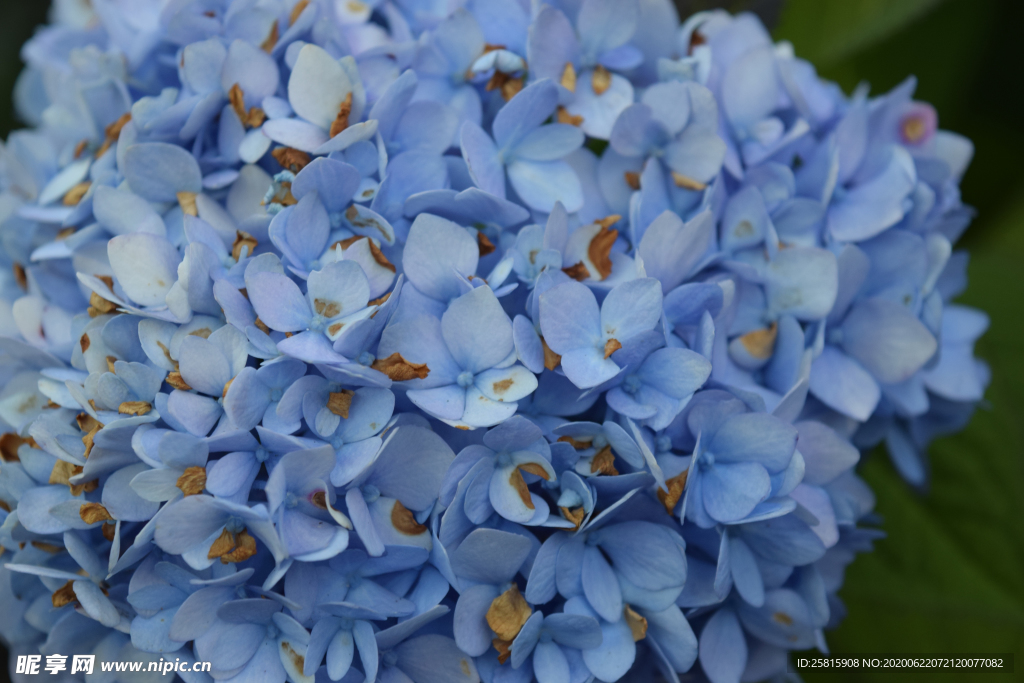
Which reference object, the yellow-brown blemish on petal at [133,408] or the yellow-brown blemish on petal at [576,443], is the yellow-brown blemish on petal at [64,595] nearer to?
the yellow-brown blemish on petal at [133,408]

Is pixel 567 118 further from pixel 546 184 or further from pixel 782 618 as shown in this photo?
pixel 782 618

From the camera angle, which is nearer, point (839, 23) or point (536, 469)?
point (536, 469)

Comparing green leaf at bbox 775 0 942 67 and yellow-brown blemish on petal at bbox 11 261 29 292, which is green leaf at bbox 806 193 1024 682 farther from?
yellow-brown blemish on petal at bbox 11 261 29 292

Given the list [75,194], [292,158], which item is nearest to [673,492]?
[292,158]

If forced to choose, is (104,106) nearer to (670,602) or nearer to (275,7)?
(275,7)

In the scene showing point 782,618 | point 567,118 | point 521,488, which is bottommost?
point 782,618

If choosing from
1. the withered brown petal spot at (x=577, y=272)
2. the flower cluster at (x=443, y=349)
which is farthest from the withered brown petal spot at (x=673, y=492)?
the withered brown petal spot at (x=577, y=272)

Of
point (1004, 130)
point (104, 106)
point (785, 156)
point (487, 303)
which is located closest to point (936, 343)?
point (785, 156)

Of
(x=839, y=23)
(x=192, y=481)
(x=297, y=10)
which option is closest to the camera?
(x=192, y=481)

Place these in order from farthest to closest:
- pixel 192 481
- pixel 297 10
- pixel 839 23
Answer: pixel 839 23 < pixel 297 10 < pixel 192 481
